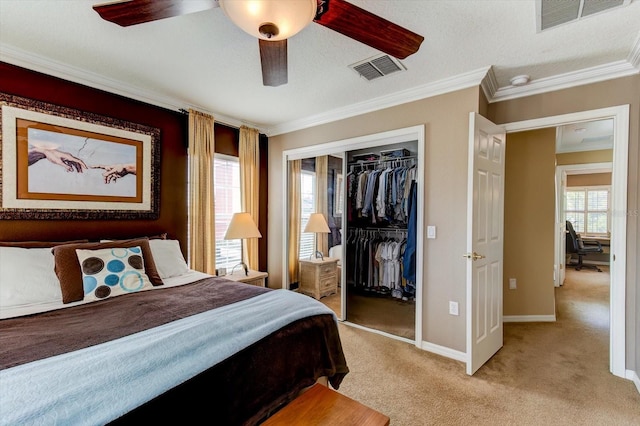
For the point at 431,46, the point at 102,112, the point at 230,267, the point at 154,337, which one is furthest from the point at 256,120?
the point at 154,337

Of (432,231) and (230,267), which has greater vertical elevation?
(432,231)

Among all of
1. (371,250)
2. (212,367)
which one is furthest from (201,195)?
(212,367)

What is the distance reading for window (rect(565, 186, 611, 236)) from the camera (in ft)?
22.5

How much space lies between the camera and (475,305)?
7.84 feet

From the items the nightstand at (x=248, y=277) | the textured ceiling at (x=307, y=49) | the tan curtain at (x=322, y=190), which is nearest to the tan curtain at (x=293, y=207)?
the tan curtain at (x=322, y=190)

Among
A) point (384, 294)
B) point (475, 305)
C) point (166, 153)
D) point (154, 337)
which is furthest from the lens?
point (384, 294)

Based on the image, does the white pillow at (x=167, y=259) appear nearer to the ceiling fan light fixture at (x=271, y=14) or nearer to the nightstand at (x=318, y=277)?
the nightstand at (x=318, y=277)

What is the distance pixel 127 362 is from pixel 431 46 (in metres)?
2.57

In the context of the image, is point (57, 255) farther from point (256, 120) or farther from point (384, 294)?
point (384, 294)

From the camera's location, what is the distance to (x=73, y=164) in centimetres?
253

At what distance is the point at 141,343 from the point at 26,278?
1.37 m

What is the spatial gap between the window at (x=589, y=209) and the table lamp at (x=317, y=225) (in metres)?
6.98

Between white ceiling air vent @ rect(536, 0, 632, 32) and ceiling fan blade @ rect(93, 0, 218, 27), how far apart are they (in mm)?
1843

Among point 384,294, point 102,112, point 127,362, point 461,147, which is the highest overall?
point 102,112
